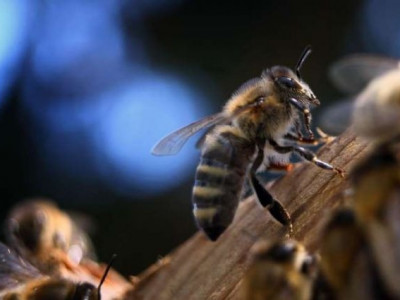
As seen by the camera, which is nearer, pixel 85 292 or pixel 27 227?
pixel 85 292

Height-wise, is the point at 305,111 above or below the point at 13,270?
below

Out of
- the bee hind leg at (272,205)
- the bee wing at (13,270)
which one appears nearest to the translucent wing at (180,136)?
the bee hind leg at (272,205)

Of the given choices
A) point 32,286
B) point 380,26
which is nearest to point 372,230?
point 32,286

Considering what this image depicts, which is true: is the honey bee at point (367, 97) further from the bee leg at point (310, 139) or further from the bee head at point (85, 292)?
the bee head at point (85, 292)

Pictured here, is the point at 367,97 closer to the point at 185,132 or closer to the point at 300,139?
the point at 300,139

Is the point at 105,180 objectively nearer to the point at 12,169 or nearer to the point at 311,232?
the point at 12,169

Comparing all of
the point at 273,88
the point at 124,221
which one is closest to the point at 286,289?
the point at 273,88
